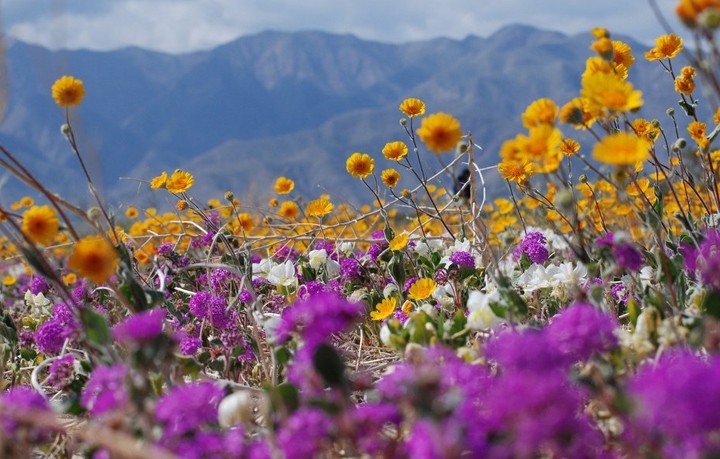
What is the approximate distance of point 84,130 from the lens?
2.03m

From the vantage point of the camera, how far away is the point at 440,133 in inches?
67.1

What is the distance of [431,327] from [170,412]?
780 mm

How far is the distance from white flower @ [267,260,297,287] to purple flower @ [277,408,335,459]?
1799mm

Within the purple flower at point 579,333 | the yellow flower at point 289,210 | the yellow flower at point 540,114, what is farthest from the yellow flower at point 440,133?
the yellow flower at point 289,210

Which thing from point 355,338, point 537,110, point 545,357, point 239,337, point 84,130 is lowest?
point 355,338

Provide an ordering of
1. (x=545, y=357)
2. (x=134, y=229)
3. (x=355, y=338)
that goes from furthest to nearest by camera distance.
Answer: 1. (x=134, y=229)
2. (x=355, y=338)
3. (x=545, y=357)

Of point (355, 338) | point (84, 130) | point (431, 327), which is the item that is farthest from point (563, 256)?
point (84, 130)

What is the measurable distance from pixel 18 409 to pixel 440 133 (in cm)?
105

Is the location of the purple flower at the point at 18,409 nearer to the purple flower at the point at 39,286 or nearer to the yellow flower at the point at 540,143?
the yellow flower at the point at 540,143

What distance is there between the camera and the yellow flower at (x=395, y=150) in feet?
10.3

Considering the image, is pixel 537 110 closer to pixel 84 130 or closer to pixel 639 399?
pixel 639 399

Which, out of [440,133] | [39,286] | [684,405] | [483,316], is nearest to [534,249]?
[483,316]

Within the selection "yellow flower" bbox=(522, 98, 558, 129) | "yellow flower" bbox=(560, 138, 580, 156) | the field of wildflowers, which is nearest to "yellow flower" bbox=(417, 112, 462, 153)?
the field of wildflowers

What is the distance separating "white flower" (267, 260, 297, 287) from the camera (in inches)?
115
